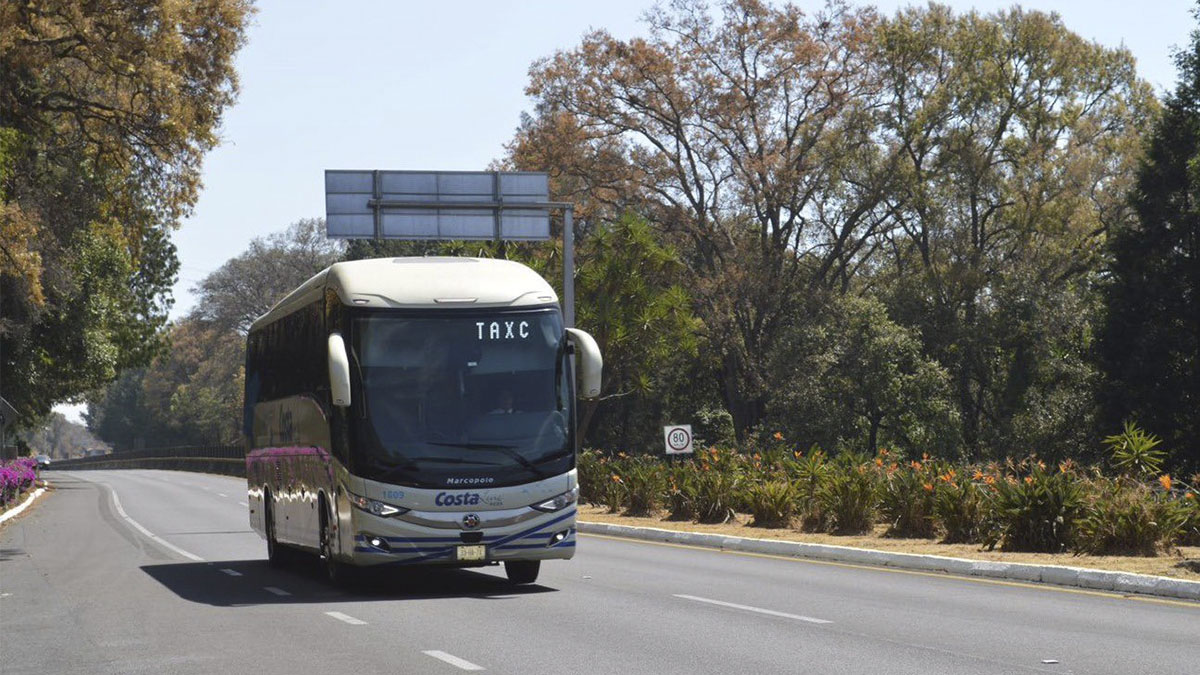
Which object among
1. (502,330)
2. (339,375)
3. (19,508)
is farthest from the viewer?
(19,508)

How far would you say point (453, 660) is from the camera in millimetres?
11188

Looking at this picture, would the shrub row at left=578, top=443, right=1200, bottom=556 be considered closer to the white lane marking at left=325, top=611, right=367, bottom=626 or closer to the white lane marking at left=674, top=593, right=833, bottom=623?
the white lane marking at left=674, top=593, right=833, bottom=623

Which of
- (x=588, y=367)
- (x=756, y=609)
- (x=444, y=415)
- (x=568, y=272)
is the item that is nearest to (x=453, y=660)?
(x=756, y=609)

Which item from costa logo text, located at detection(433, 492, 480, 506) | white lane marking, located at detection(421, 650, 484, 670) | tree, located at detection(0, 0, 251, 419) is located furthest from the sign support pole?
white lane marking, located at detection(421, 650, 484, 670)

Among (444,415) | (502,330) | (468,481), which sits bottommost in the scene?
(468,481)

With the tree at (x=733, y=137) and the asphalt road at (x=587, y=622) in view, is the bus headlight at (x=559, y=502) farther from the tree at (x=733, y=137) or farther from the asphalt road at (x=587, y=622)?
the tree at (x=733, y=137)

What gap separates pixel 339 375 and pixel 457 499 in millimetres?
1732

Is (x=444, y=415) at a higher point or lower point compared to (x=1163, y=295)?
lower

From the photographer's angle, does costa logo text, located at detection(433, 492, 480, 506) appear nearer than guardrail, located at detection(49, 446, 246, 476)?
Yes

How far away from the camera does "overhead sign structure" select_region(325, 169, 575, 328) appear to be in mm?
→ 36938

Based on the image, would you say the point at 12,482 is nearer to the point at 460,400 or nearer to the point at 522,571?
the point at 522,571

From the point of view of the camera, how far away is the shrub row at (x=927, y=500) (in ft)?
63.3

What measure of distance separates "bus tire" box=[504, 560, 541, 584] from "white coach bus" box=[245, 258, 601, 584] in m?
0.03

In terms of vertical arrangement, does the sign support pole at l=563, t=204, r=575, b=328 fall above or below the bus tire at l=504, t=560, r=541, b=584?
above
